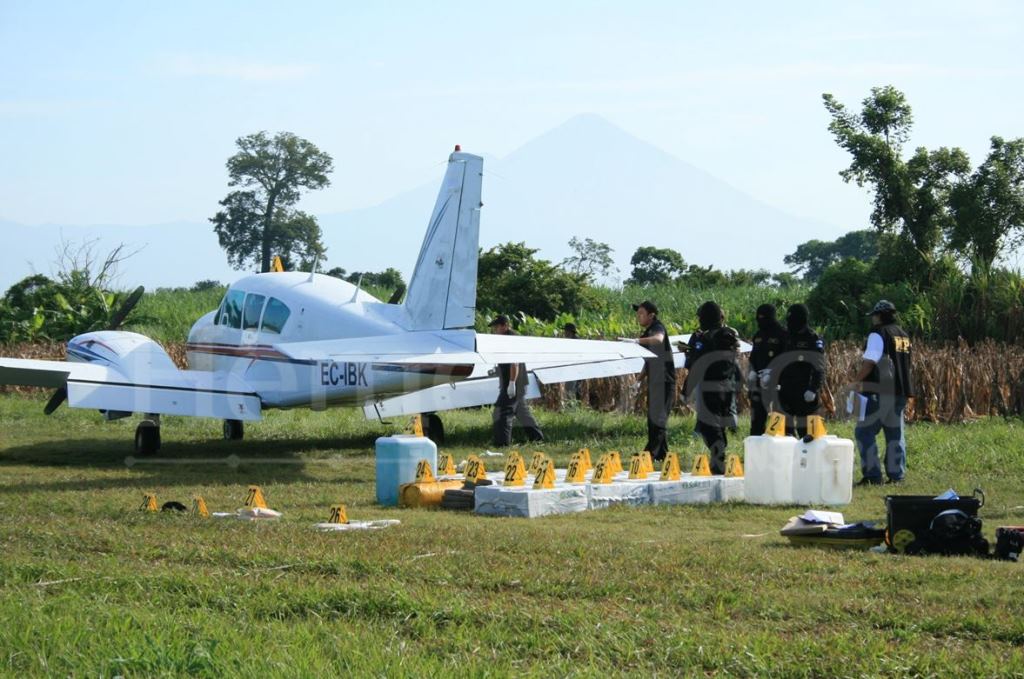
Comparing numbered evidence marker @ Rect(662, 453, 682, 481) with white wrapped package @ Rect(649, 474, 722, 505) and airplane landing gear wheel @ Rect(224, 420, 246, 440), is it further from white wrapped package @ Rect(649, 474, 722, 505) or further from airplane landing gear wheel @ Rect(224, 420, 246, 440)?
airplane landing gear wheel @ Rect(224, 420, 246, 440)

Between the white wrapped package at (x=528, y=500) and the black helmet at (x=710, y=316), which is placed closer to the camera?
the white wrapped package at (x=528, y=500)

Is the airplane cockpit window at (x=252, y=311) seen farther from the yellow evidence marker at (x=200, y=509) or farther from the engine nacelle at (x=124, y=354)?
the yellow evidence marker at (x=200, y=509)

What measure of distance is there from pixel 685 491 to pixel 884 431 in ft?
8.86

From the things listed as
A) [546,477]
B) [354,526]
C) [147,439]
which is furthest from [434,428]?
[354,526]

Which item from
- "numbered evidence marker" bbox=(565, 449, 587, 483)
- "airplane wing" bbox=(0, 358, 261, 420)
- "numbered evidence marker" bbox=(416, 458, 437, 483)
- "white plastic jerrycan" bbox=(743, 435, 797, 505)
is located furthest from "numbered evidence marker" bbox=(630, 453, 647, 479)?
"airplane wing" bbox=(0, 358, 261, 420)

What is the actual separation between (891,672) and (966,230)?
22466mm

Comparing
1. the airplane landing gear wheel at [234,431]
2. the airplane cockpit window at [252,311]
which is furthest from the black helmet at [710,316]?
the airplane landing gear wheel at [234,431]

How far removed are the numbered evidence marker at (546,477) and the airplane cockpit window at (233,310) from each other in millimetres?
7451

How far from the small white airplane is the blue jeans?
94.8 inches

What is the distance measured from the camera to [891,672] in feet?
16.1

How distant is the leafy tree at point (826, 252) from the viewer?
231 feet

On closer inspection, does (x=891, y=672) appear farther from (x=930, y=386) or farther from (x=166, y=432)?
(x=166, y=432)

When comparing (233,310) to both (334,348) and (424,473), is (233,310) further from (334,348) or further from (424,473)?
(424,473)

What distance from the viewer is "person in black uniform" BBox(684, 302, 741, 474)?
1202cm
